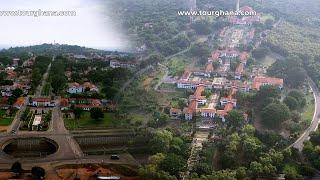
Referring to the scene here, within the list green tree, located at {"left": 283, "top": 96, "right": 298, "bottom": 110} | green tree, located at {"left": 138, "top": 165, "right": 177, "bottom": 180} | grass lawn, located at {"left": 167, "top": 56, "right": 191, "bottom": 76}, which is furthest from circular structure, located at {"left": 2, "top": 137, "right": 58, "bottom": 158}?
green tree, located at {"left": 283, "top": 96, "right": 298, "bottom": 110}

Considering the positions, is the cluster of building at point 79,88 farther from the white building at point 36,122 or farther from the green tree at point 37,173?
the green tree at point 37,173

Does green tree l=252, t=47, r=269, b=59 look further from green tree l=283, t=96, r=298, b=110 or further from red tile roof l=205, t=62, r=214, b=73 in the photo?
green tree l=283, t=96, r=298, b=110

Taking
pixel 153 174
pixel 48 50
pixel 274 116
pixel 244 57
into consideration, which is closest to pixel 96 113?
pixel 153 174

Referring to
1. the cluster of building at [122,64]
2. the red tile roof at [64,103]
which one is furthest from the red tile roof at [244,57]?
the red tile roof at [64,103]

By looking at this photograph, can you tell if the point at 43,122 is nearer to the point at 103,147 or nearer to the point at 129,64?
the point at 103,147

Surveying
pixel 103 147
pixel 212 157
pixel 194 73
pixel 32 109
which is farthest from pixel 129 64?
pixel 212 157

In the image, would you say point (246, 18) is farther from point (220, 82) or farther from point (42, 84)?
point (42, 84)

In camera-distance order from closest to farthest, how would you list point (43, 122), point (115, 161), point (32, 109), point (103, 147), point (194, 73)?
point (115, 161) < point (103, 147) < point (43, 122) < point (32, 109) < point (194, 73)
